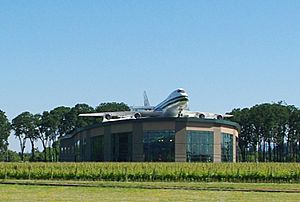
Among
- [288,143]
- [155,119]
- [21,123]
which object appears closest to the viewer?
[155,119]

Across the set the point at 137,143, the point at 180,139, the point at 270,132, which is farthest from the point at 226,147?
the point at 270,132

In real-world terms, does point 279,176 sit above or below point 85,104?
below

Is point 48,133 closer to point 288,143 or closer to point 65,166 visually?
point 288,143

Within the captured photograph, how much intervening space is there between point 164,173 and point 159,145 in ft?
138

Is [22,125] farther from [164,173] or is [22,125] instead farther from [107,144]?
[164,173]

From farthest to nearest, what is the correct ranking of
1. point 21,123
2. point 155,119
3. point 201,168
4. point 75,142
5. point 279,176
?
1. point 21,123
2. point 75,142
3. point 155,119
4. point 201,168
5. point 279,176

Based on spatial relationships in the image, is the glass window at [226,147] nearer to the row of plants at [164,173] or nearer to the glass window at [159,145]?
the glass window at [159,145]

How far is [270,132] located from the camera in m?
141

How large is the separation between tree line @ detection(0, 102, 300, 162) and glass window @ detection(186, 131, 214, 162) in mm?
38945

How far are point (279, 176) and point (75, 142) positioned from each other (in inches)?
3116

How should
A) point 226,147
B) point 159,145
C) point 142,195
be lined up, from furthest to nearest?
point 226,147
point 159,145
point 142,195

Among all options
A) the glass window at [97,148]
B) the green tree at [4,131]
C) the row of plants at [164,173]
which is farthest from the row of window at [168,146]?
the green tree at [4,131]

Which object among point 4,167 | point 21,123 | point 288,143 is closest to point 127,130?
point 4,167

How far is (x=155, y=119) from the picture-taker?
9262 cm
